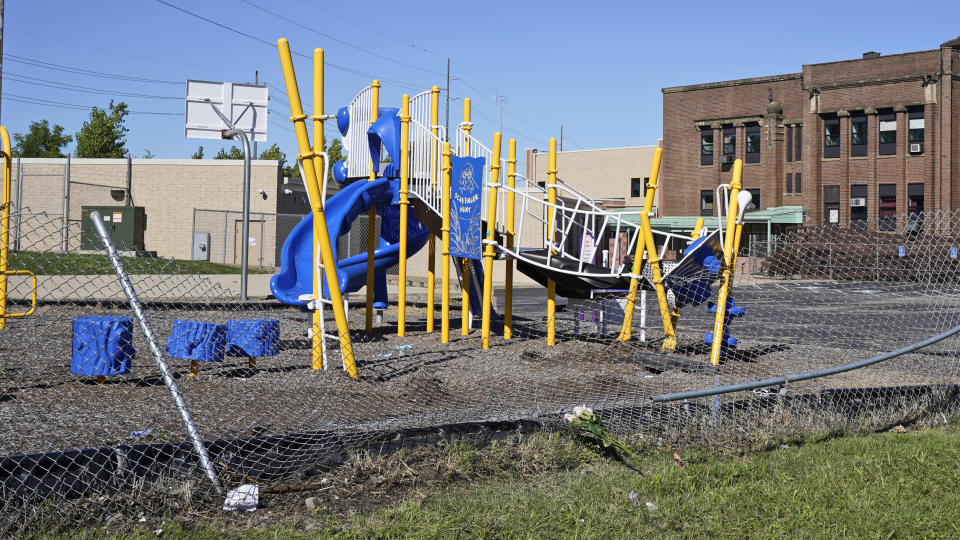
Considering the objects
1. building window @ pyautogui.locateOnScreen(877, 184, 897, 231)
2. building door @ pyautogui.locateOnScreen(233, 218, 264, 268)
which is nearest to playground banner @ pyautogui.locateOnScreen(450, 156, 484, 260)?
building door @ pyautogui.locateOnScreen(233, 218, 264, 268)

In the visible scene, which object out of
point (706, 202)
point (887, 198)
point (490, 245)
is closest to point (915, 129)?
point (887, 198)

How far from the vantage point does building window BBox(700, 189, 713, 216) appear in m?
48.9

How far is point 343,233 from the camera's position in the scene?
11.5 metres

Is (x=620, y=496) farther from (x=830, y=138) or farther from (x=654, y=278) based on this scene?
(x=830, y=138)

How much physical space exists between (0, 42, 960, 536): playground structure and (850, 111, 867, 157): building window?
109ft

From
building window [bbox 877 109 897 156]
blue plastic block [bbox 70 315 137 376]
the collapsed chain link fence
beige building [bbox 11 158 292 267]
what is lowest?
the collapsed chain link fence

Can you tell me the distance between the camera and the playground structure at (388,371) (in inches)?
183

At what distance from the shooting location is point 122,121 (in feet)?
153

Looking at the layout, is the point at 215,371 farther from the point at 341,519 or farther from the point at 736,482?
the point at 736,482

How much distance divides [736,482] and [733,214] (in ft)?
13.8

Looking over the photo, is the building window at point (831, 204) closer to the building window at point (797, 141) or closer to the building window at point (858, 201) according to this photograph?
the building window at point (858, 201)

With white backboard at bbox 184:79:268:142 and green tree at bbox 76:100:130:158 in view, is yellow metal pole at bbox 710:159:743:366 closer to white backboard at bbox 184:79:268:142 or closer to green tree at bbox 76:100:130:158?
white backboard at bbox 184:79:268:142

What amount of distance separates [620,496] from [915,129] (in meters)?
43.1

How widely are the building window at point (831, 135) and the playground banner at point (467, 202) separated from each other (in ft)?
126
